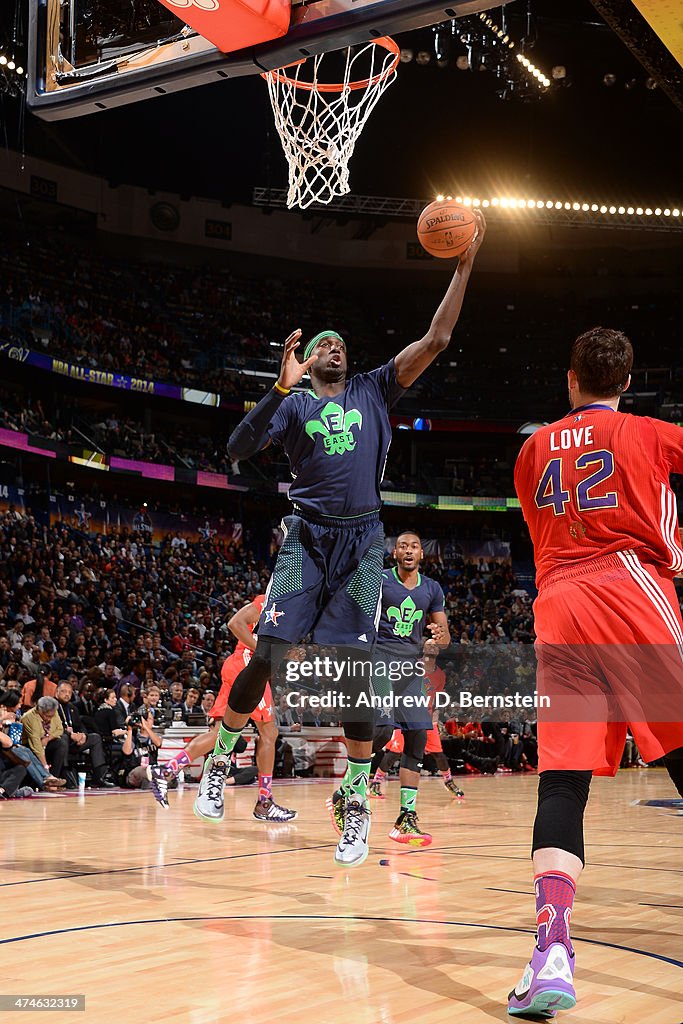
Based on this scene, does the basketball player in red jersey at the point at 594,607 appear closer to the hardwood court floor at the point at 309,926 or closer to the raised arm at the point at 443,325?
the hardwood court floor at the point at 309,926

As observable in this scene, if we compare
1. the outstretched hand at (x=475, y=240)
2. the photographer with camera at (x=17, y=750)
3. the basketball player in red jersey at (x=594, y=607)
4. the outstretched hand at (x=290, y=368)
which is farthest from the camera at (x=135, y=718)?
the basketball player in red jersey at (x=594, y=607)

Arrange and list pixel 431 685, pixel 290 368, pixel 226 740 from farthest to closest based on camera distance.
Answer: pixel 431 685, pixel 226 740, pixel 290 368

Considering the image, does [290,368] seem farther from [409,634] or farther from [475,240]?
[409,634]

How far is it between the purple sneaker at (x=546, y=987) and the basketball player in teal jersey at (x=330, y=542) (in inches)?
84.0

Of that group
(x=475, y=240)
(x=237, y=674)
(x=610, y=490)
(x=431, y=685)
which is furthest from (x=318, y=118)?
(x=431, y=685)

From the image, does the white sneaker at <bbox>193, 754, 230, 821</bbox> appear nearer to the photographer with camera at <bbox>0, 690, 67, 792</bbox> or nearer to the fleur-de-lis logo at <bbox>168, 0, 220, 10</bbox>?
the fleur-de-lis logo at <bbox>168, 0, 220, 10</bbox>

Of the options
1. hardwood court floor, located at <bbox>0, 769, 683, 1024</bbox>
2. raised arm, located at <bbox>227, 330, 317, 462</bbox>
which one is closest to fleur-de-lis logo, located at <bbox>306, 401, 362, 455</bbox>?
raised arm, located at <bbox>227, 330, 317, 462</bbox>

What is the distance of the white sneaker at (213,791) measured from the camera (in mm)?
5141

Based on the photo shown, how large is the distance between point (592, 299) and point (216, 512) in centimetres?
1499

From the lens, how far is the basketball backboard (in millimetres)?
4770

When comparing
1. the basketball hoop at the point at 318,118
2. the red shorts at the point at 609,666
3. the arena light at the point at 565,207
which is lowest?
the red shorts at the point at 609,666

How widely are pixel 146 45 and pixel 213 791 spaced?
3.89m

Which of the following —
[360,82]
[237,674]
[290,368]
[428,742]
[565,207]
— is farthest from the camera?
[565,207]

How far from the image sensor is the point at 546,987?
9.25ft
